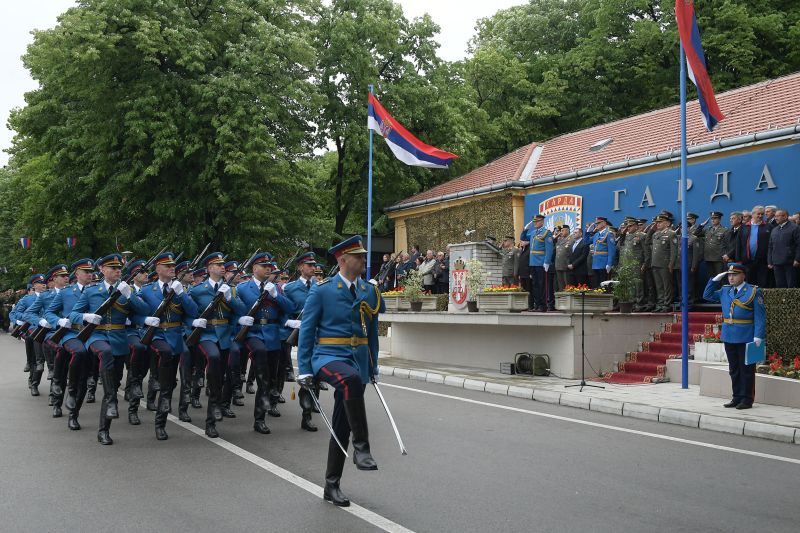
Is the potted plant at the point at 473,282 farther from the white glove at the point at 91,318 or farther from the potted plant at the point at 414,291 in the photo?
the white glove at the point at 91,318

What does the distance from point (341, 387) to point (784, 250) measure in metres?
10.8

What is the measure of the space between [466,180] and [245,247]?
829 cm

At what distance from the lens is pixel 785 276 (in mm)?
14234

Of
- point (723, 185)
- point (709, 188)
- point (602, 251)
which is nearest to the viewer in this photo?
point (602, 251)

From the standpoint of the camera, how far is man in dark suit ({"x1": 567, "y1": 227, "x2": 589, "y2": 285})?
Answer: 57.0ft

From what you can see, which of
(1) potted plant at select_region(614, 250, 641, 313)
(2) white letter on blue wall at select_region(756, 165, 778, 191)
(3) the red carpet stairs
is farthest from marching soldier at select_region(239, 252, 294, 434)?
(2) white letter on blue wall at select_region(756, 165, 778, 191)

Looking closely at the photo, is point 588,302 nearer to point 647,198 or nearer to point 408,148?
point 647,198

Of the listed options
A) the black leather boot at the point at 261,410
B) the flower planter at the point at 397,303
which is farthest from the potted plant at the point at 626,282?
the black leather boot at the point at 261,410

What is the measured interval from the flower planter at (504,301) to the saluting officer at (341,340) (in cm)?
1014

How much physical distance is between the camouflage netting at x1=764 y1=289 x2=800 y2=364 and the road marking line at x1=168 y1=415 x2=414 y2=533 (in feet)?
27.6

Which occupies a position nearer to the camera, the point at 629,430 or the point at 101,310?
the point at 101,310

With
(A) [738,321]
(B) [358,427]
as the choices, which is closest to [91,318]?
(B) [358,427]

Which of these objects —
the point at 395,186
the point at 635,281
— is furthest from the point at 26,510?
the point at 395,186

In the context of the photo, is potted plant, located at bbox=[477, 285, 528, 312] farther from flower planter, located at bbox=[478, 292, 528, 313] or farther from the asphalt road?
the asphalt road
